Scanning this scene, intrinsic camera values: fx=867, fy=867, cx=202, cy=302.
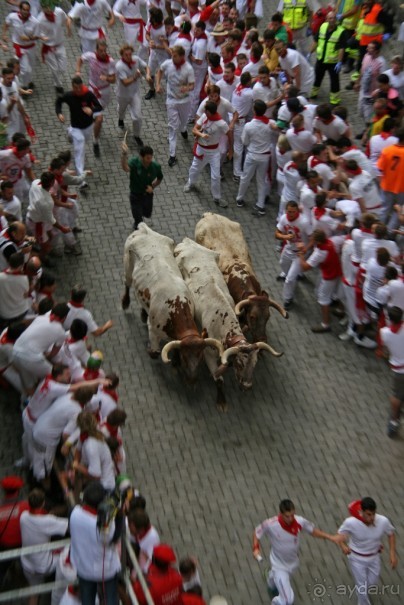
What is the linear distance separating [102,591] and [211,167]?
29.6ft

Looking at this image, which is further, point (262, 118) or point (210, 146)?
point (210, 146)

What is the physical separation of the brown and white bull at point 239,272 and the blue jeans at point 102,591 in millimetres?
5033

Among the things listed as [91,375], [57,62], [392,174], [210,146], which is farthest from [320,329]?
[57,62]

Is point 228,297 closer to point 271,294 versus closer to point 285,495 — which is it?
point 271,294

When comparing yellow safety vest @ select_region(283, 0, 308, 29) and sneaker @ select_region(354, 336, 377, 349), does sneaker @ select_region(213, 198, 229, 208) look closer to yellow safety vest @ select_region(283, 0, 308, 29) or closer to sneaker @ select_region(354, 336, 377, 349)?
sneaker @ select_region(354, 336, 377, 349)

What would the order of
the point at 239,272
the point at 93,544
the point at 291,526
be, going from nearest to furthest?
the point at 93,544 → the point at 291,526 → the point at 239,272

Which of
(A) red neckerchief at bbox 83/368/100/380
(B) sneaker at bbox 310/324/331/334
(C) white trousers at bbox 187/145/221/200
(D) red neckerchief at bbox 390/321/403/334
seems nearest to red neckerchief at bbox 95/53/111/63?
(C) white trousers at bbox 187/145/221/200

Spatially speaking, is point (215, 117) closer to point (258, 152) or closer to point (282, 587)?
point (258, 152)

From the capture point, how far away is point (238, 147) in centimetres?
1576

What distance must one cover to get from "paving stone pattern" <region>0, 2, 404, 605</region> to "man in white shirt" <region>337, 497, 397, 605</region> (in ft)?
1.35

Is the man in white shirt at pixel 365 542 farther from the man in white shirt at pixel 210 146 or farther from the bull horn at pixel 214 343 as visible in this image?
the man in white shirt at pixel 210 146

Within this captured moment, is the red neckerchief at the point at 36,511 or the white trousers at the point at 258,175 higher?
the red neckerchief at the point at 36,511

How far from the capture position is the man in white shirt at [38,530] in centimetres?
830

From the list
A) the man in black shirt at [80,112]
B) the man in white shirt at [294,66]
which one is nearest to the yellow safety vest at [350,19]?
the man in white shirt at [294,66]
